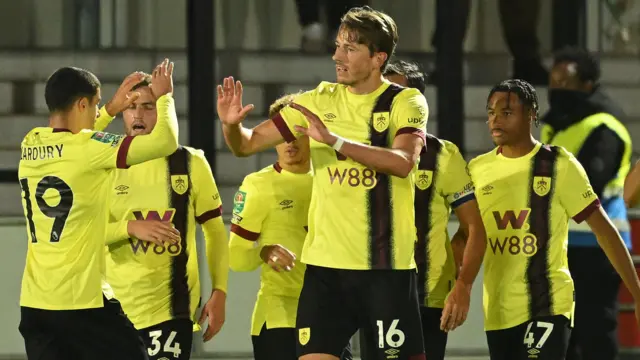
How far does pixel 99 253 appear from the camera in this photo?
5.80m

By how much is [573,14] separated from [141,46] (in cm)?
308

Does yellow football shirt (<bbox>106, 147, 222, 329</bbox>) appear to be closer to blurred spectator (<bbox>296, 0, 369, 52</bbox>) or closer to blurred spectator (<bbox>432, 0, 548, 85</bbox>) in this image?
blurred spectator (<bbox>296, 0, 369, 52</bbox>)

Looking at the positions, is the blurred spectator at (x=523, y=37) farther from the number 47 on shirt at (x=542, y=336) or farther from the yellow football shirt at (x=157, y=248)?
the number 47 on shirt at (x=542, y=336)

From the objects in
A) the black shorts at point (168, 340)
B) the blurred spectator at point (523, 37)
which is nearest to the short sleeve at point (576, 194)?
the black shorts at point (168, 340)

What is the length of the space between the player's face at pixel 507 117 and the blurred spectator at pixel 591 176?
1112 mm

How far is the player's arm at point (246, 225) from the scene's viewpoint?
6750 millimetres

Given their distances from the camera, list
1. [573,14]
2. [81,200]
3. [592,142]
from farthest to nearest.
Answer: [573,14]
[592,142]
[81,200]

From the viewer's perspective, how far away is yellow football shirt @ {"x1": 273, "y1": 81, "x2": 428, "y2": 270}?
5.60 metres

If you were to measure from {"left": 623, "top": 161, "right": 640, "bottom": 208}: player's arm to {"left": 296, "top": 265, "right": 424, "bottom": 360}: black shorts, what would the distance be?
55.1 inches

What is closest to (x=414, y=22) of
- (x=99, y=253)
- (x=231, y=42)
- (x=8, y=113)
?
(x=231, y=42)

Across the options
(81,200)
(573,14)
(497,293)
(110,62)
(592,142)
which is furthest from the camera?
(573,14)

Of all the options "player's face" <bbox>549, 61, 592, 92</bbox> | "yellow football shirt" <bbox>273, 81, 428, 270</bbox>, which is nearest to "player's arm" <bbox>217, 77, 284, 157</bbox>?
"yellow football shirt" <bbox>273, 81, 428, 270</bbox>

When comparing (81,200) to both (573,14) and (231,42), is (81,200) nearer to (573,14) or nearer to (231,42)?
(231,42)

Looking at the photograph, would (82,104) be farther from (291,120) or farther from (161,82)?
(291,120)
